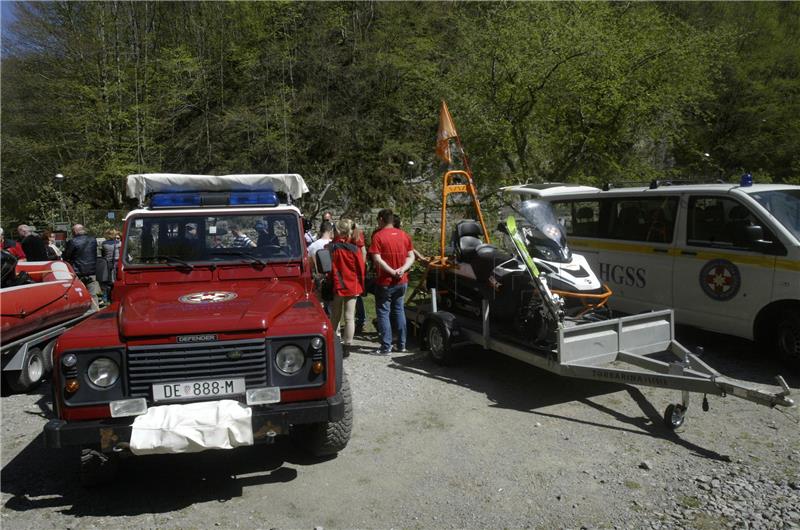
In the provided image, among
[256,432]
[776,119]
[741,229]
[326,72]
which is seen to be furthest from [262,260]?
[776,119]

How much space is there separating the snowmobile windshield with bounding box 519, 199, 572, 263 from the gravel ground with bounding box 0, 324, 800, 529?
1488 mm

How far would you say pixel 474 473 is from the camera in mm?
4754

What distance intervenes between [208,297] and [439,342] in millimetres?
3397

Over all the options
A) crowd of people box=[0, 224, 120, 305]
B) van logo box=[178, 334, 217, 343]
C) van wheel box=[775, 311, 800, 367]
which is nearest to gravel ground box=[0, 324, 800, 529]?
van wheel box=[775, 311, 800, 367]

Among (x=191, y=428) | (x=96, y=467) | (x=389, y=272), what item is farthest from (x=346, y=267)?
(x=191, y=428)

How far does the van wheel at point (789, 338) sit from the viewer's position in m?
6.66

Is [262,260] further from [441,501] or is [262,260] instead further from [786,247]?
[786,247]

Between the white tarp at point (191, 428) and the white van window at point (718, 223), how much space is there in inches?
234

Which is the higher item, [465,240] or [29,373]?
[465,240]

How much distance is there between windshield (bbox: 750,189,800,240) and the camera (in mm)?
6805

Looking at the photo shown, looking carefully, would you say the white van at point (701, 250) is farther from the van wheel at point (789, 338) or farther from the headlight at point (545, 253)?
the headlight at point (545, 253)

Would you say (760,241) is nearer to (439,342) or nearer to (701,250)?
(701,250)

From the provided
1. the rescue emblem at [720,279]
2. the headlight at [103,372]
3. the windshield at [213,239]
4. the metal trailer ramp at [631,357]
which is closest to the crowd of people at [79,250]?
the windshield at [213,239]

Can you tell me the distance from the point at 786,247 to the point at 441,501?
4833mm
